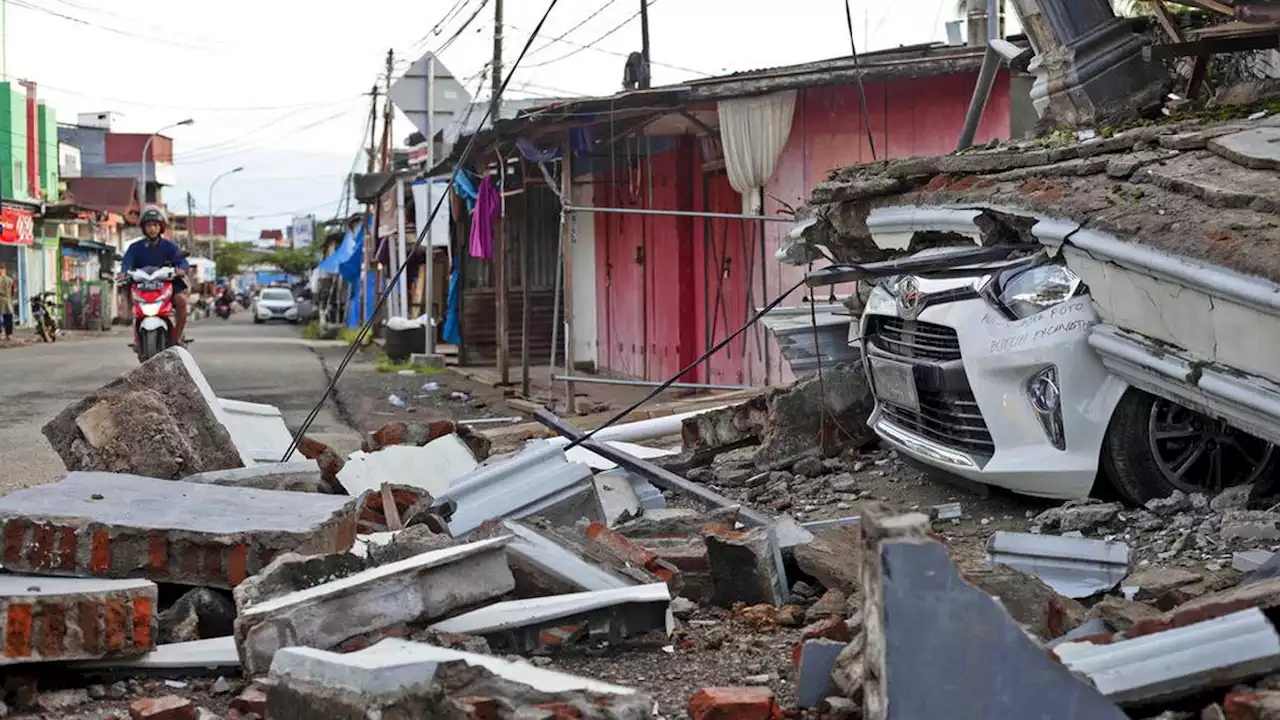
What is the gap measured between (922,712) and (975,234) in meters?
3.72

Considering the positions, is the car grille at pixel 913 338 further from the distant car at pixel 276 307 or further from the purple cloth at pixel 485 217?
the distant car at pixel 276 307

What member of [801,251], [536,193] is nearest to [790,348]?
[801,251]

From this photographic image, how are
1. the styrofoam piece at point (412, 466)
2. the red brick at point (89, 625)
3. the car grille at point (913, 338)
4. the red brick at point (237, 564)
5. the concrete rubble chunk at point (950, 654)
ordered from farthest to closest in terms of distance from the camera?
the styrofoam piece at point (412, 466), the car grille at point (913, 338), the red brick at point (237, 564), the red brick at point (89, 625), the concrete rubble chunk at point (950, 654)

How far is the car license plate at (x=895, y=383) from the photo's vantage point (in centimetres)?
640

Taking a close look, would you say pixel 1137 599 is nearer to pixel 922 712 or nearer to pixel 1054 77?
pixel 922 712

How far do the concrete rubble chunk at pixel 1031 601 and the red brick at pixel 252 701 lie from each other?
1.88 metres

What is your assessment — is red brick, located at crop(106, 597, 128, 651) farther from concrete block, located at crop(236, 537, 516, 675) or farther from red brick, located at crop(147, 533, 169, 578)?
Answer: red brick, located at crop(147, 533, 169, 578)

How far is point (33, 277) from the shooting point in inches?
1828

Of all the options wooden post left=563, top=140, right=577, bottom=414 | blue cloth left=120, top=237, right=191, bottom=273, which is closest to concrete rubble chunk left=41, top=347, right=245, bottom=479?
blue cloth left=120, top=237, right=191, bottom=273

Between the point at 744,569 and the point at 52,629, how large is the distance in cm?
219

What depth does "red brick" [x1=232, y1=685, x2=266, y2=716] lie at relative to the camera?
3.60m

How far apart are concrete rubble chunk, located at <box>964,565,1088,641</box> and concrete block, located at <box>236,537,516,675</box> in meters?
1.42

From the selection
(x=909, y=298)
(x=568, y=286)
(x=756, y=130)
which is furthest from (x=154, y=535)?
(x=756, y=130)

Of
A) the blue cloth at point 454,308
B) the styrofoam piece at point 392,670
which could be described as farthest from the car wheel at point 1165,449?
the blue cloth at point 454,308
